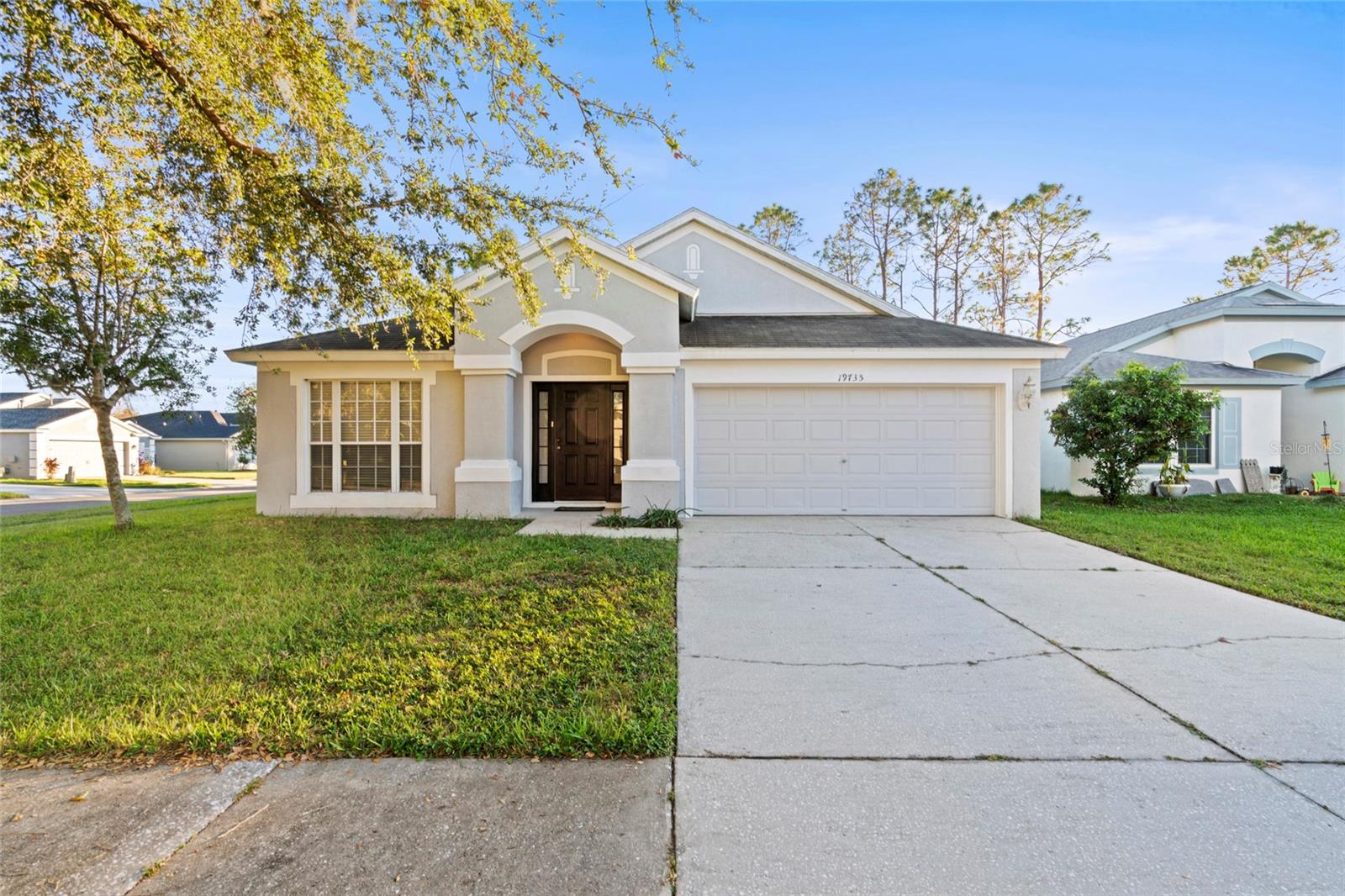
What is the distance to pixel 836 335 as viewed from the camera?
10.3 meters

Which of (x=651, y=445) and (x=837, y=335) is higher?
(x=837, y=335)

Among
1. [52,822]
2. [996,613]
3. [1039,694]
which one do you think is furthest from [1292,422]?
[52,822]

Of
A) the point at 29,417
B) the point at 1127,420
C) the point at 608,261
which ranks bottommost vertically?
the point at 1127,420

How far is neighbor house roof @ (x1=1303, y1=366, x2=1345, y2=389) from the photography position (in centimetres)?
1447

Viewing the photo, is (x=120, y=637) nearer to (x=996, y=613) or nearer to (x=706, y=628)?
(x=706, y=628)

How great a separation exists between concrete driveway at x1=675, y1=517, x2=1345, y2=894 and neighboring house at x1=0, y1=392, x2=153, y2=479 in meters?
38.5

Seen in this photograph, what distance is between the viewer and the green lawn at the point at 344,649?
273cm

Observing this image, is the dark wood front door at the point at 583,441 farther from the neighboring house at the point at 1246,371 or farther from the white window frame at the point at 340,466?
the neighboring house at the point at 1246,371

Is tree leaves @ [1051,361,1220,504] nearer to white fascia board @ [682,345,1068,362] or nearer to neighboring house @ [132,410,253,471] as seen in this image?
white fascia board @ [682,345,1068,362]

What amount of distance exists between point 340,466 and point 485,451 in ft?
9.04

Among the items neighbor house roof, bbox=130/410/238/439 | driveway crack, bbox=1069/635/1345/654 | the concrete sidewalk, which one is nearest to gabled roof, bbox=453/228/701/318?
driveway crack, bbox=1069/635/1345/654

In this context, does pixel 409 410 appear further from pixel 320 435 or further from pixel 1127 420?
pixel 1127 420

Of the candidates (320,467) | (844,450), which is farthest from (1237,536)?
(320,467)

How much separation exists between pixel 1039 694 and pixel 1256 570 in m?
4.89
